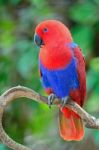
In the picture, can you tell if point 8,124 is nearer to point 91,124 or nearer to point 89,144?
point 89,144

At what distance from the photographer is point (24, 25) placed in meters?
2.14

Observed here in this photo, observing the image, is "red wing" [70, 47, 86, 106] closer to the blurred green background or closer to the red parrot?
the red parrot

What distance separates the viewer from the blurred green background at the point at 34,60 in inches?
69.5

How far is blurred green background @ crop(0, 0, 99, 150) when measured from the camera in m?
1.77

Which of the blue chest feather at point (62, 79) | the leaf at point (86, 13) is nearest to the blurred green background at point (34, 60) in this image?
the leaf at point (86, 13)

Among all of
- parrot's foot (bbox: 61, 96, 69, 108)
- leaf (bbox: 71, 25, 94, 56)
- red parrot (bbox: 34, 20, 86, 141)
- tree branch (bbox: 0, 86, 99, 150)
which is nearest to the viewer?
tree branch (bbox: 0, 86, 99, 150)

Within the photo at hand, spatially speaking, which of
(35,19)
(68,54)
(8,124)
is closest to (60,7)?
(35,19)

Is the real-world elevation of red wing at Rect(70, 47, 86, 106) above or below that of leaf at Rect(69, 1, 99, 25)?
above

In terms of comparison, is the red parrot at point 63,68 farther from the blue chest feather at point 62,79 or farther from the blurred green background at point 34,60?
the blurred green background at point 34,60

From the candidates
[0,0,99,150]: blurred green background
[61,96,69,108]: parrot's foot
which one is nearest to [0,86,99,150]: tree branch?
[61,96,69,108]: parrot's foot

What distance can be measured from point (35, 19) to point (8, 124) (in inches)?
19.3

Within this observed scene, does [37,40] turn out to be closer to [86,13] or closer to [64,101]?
[64,101]

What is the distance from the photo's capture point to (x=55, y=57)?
4.13 feet

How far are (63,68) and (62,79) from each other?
0.04 metres
